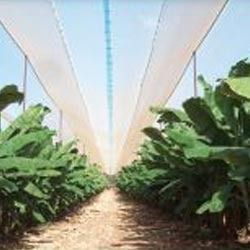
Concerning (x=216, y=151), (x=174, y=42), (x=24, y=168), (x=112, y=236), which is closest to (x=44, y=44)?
(x=174, y=42)

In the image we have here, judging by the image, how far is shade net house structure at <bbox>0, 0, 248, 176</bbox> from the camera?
14.9 m

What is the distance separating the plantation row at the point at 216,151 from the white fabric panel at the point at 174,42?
2666 mm

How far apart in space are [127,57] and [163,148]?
965cm

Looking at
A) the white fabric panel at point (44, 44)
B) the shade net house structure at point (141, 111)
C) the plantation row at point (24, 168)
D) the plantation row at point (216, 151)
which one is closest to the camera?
the plantation row at point (216, 151)

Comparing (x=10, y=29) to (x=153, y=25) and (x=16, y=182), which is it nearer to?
(x=153, y=25)

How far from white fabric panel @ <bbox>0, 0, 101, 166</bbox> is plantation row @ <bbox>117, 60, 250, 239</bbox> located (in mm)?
4322

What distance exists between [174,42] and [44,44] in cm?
316

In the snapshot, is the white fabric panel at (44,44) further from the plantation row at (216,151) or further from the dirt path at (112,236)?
the plantation row at (216,151)

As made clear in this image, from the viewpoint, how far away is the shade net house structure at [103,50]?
14862 mm

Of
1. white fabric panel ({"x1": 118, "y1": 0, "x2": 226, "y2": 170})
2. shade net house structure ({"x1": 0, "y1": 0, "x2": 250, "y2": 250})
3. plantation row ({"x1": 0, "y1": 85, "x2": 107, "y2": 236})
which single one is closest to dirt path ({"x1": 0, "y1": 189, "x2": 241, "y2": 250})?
shade net house structure ({"x1": 0, "y1": 0, "x2": 250, "y2": 250})

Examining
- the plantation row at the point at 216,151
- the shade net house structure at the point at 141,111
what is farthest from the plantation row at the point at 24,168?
the plantation row at the point at 216,151

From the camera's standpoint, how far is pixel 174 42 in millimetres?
16609

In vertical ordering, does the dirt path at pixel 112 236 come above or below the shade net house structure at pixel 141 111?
below

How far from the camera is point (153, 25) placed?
57.4ft
